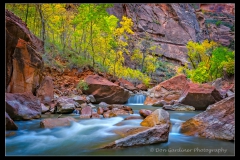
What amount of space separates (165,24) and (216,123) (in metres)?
55.7

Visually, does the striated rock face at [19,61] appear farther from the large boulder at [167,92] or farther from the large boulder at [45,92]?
the large boulder at [167,92]

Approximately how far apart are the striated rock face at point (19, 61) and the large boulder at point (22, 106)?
37.1 inches

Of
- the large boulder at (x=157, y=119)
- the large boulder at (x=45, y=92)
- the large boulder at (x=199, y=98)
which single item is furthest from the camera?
the large boulder at (x=199, y=98)

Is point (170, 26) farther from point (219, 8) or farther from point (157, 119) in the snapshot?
point (157, 119)

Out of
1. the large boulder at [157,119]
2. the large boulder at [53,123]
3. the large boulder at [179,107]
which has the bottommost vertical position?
the large boulder at [179,107]

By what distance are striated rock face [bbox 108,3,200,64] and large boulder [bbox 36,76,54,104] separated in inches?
1655

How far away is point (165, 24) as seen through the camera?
188ft

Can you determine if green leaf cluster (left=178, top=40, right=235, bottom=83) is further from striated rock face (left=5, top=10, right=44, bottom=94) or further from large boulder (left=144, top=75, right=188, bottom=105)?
striated rock face (left=5, top=10, right=44, bottom=94)

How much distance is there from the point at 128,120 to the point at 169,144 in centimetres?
291

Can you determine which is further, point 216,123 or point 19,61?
point 19,61

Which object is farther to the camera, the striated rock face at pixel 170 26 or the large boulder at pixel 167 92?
the striated rock face at pixel 170 26

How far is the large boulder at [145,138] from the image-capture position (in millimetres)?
4273

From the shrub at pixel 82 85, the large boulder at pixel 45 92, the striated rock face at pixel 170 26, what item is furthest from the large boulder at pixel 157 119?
the striated rock face at pixel 170 26

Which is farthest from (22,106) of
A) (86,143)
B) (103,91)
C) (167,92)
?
(167,92)
